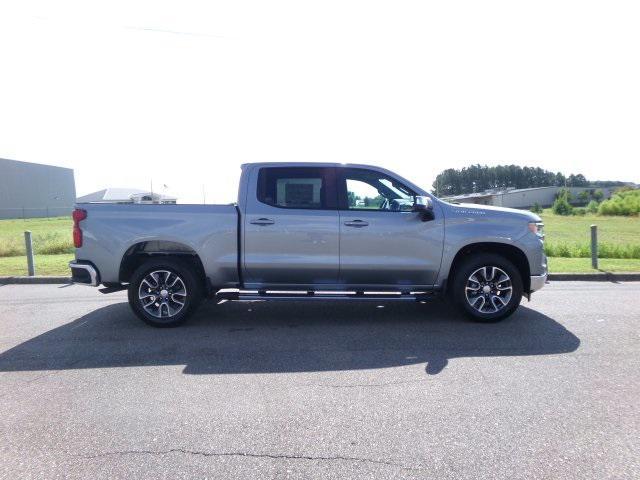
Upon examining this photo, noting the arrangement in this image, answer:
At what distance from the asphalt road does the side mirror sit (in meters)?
1.39

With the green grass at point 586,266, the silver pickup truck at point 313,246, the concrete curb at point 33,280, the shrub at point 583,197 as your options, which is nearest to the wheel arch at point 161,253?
the silver pickup truck at point 313,246

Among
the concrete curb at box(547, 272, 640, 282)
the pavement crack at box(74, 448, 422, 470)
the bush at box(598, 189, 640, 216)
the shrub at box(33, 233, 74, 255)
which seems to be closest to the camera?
the pavement crack at box(74, 448, 422, 470)

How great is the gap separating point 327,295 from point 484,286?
2017 millimetres

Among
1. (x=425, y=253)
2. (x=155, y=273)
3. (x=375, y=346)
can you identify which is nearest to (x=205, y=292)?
(x=155, y=273)

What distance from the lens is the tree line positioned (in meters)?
107

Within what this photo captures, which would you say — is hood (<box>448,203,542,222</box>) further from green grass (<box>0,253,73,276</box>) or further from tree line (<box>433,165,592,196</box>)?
tree line (<box>433,165,592,196</box>)

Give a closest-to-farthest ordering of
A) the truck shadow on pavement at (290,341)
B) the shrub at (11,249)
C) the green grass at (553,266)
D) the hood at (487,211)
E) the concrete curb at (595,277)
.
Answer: the truck shadow on pavement at (290,341) < the hood at (487,211) < the concrete curb at (595,277) < the green grass at (553,266) < the shrub at (11,249)

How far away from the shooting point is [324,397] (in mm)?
3688

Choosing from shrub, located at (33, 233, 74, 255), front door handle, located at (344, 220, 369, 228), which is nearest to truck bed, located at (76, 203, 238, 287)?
front door handle, located at (344, 220, 369, 228)

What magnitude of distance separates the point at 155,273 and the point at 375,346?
2919 millimetres

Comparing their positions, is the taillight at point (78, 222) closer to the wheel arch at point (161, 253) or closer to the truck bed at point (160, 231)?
the truck bed at point (160, 231)

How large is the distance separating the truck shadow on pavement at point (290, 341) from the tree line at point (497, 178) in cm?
10008

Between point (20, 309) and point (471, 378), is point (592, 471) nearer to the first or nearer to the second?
point (471, 378)

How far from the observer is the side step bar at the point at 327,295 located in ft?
18.8
